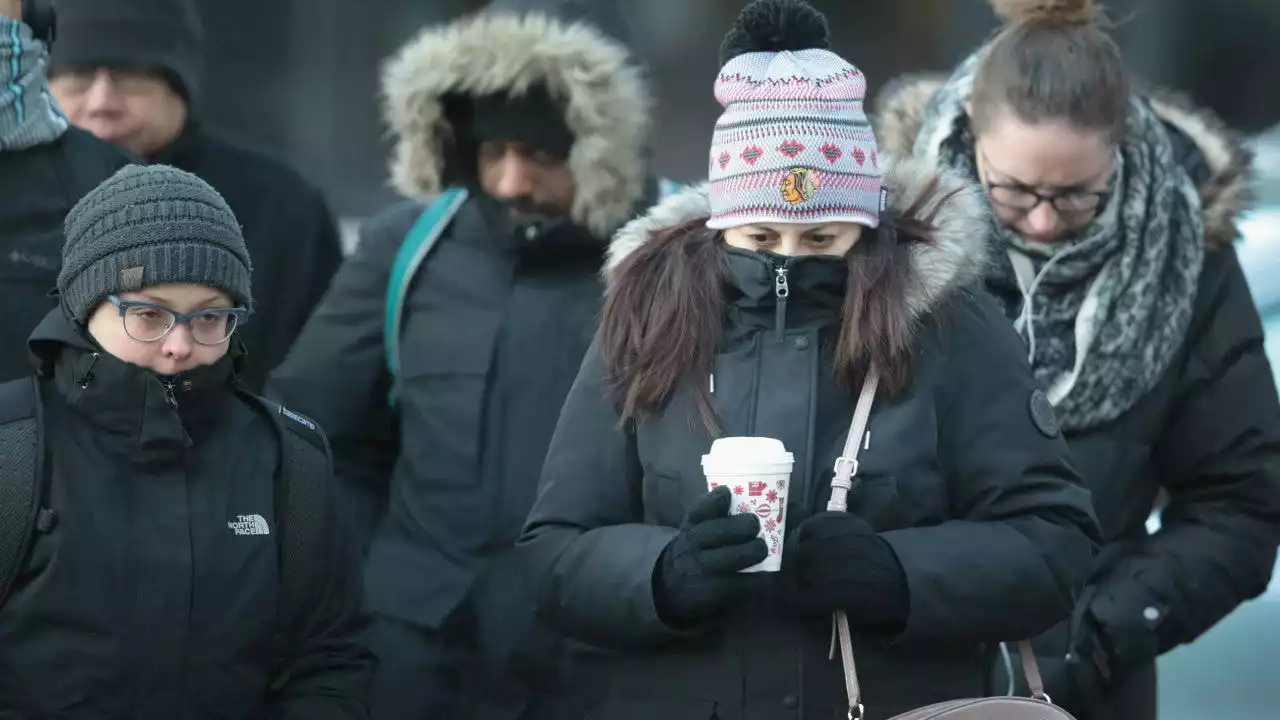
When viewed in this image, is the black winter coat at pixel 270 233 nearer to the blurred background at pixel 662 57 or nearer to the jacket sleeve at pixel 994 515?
the jacket sleeve at pixel 994 515

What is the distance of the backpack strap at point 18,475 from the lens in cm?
290

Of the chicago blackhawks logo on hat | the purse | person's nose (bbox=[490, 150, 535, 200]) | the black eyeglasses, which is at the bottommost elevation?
the purse

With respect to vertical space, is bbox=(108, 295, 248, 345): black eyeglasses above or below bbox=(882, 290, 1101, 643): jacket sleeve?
above

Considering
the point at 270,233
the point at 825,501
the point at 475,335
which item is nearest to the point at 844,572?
the point at 825,501

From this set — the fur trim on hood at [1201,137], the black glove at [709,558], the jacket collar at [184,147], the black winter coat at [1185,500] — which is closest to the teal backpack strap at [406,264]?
the jacket collar at [184,147]

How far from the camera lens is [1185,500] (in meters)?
3.89

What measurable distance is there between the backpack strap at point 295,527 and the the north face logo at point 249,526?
0.03 m

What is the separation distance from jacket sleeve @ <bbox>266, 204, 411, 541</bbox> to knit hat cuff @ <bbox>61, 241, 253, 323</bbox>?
103 centimetres

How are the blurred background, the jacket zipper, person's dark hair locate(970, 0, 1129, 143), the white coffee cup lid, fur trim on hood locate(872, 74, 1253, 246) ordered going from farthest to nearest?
the blurred background < fur trim on hood locate(872, 74, 1253, 246) < person's dark hair locate(970, 0, 1129, 143) < the jacket zipper < the white coffee cup lid

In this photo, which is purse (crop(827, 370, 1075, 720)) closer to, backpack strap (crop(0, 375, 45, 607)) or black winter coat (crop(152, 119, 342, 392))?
backpack strap (crop(0, 375, 45, 607))

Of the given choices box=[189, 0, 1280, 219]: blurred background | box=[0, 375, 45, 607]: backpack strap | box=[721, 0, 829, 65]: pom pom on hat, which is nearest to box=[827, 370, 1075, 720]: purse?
box=[721, 0, 829, 65]: pom pom on hat

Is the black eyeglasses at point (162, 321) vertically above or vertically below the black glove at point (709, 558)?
above

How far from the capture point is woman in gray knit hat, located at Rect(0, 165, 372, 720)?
292 cm

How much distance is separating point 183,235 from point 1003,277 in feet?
4.88
